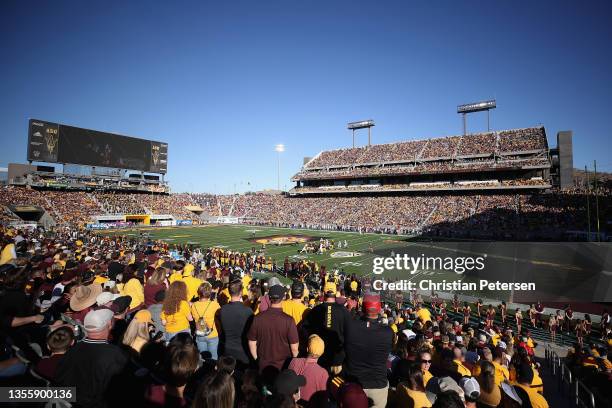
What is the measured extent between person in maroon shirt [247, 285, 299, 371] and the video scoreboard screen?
2351 inches

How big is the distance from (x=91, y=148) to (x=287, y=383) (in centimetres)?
6359

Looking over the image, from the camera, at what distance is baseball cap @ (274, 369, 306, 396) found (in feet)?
8.43

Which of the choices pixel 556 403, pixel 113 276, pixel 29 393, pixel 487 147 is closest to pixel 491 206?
pixel 487 147

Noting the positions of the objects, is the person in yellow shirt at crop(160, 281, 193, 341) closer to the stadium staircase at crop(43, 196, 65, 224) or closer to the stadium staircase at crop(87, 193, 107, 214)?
the stadium staircase at crop(43, 196, 65, 224)

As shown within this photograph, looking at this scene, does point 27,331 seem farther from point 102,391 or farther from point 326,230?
point 326,230

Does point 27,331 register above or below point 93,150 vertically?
below

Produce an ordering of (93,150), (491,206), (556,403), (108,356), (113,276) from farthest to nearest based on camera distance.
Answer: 1. (93,150)
2. (491,206)
3. (113,276)
4. (556,403)
5. (108,356)

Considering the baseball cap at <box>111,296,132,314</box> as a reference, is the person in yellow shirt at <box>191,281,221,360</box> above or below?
below

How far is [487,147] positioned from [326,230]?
29.0 m

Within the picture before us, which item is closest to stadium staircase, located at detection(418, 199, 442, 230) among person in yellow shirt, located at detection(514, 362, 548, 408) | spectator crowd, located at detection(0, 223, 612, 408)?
spectator crowd, located at detection(0, 223, 612, 408)

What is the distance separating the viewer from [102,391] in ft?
8.91

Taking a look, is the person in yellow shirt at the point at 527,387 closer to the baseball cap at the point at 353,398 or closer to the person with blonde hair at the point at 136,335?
the baseball cap at the point at 353,398

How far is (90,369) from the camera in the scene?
8.89ft

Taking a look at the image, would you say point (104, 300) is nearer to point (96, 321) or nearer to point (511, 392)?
point (96, 321)
